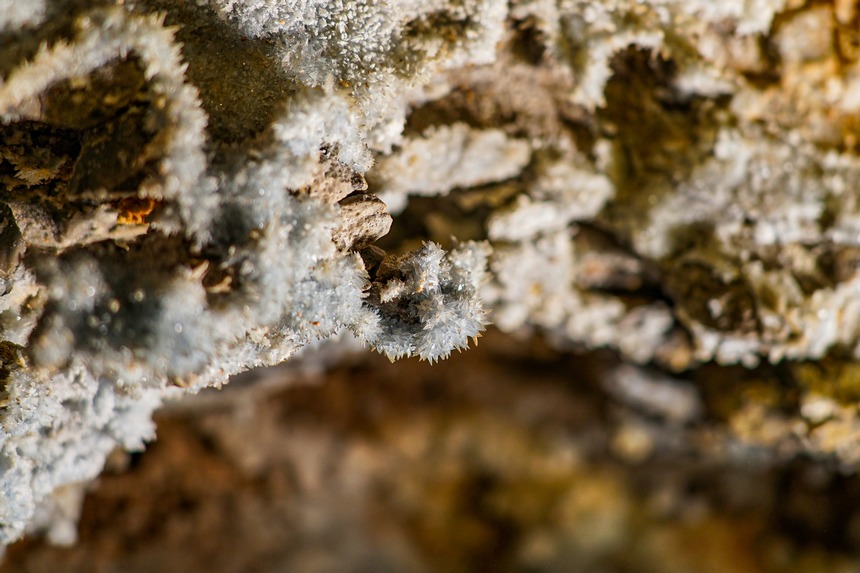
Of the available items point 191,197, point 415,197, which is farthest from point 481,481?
point 191,197

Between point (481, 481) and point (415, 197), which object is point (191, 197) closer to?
point (415, 197)

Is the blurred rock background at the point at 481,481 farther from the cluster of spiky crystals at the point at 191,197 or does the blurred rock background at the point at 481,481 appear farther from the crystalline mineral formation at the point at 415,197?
the cluster of spiky crystals at the point at 191,197

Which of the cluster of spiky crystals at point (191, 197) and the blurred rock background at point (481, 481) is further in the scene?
the blurred rock background at point (481, 481)

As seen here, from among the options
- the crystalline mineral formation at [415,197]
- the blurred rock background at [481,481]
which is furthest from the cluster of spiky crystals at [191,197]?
the blurred rock background at [481,481]

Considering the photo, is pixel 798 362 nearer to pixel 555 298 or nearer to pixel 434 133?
pixel 555 298

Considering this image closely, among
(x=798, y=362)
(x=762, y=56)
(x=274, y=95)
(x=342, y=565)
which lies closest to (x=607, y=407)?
(x=798, y=362)

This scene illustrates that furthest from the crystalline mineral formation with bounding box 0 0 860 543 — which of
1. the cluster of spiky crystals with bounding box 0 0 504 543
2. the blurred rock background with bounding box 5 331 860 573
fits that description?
the blurred rock background with bounding box 5 331 860 573

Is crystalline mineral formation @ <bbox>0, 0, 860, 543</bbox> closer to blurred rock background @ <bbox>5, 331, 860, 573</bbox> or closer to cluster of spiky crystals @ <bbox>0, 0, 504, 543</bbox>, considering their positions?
cluster of spiky crystals @ <bbox>0, 0, 504, 543</bbox>

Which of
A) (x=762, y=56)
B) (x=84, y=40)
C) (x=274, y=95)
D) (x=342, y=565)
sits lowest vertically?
(x=342, y=565)
